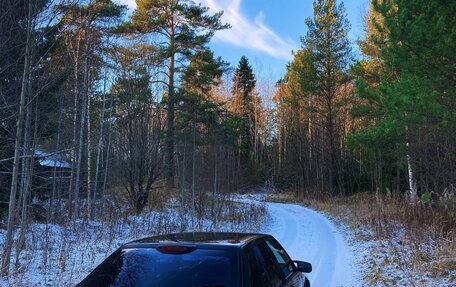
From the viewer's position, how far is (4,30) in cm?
854

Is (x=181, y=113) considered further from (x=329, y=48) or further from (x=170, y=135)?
(x=329, y=48)

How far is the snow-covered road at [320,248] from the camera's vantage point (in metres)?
8.96

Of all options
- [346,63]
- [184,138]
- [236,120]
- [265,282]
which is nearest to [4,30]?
[265,282]

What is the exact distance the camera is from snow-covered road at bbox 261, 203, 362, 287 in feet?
29.4

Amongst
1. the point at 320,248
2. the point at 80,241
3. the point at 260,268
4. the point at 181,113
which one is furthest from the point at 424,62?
the point at 181,113

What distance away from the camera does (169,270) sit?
11.7 feet

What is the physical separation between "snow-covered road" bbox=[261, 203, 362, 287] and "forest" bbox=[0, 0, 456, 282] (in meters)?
2.73

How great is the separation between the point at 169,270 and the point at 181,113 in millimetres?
22146

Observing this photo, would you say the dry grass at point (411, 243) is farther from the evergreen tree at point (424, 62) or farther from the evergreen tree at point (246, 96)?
the evergreen tree at point (246, 96)

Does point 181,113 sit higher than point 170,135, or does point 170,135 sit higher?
point 181,113

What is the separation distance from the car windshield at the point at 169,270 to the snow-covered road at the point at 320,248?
5229mm

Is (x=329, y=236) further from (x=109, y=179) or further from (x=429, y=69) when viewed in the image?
(x=109, y=179)

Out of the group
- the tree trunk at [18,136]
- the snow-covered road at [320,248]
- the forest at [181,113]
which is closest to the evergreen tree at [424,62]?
the forest at [181,113]

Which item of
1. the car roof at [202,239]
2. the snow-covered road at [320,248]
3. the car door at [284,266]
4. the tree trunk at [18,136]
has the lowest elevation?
the snow-covered road at [320,248]
